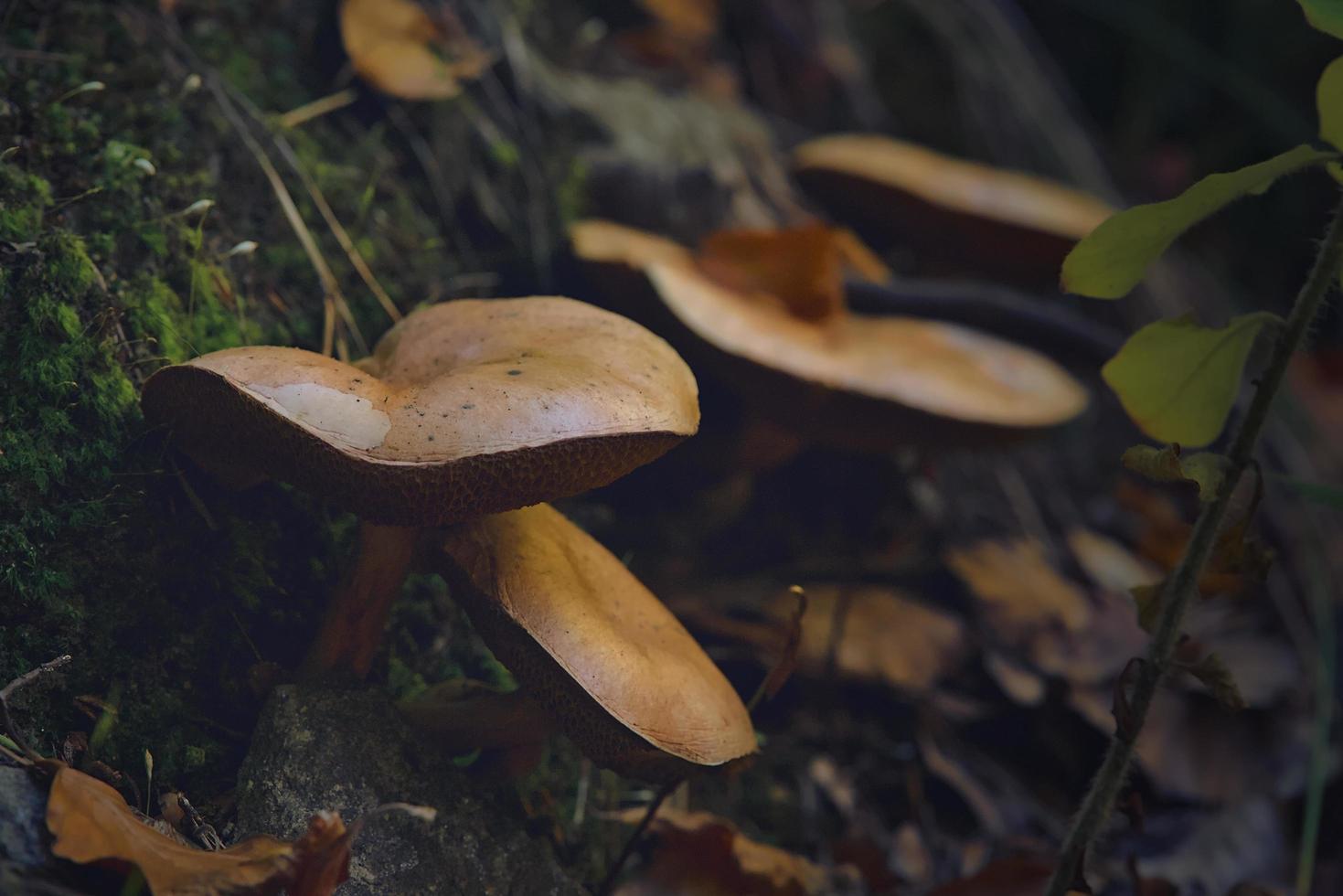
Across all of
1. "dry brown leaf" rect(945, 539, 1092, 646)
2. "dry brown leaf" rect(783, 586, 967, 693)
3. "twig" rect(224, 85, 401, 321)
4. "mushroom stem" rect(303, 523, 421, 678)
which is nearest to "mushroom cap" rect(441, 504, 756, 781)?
"mushroom stem" rect(303, 523, 421, 678)

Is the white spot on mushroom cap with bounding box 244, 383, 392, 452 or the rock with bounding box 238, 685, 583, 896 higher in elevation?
the white spot on mushroom cap with bounding box 244, 383, 392, 452

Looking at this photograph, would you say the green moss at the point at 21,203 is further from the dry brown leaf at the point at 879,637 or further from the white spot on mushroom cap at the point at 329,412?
the dry brown leaf at the point at 879,637

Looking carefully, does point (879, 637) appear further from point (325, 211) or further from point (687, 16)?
point (687, 16)

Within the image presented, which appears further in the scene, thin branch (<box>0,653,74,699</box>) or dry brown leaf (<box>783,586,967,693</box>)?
dry brown leaf (<box>783,586,967,693</box>)

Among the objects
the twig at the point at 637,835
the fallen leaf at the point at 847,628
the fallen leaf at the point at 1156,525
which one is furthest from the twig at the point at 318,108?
the fallen leaf at the point at 1156,525

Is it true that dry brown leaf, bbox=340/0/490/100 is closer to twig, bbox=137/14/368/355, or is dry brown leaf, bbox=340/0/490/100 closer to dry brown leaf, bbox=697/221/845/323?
twig, bbox=137/14/368/355

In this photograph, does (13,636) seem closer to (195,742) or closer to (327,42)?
(195,742)
